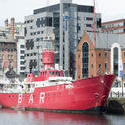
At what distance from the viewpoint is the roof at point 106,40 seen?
374 ft

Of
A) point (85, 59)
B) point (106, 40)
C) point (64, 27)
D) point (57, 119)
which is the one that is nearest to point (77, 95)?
point (57, 119)

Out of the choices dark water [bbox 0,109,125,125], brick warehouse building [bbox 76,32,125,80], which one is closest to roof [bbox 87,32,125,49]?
brick warehouse building [bbox 76,32,125,80]

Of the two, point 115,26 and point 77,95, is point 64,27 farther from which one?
point 77,95

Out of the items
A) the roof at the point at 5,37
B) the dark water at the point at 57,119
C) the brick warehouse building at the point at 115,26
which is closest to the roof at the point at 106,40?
the dark water at the point at 57,119

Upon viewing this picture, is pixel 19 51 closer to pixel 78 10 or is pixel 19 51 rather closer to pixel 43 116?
pixel 78 10

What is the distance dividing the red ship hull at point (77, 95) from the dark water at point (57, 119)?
1.84m

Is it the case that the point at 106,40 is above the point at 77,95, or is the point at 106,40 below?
above

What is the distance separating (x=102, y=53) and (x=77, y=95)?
42.0 m

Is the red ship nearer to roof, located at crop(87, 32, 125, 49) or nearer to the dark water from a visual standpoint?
the dark water

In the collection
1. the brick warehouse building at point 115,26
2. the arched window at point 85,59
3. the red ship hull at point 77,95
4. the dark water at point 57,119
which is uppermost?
the brick warehouse building at point 115,26

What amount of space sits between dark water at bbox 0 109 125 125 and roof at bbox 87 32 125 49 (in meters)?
40.5

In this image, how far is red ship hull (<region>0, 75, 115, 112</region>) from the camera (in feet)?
237

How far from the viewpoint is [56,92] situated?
250 feet

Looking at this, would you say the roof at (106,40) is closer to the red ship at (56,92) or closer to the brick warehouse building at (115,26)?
the red ship at (56,92)
